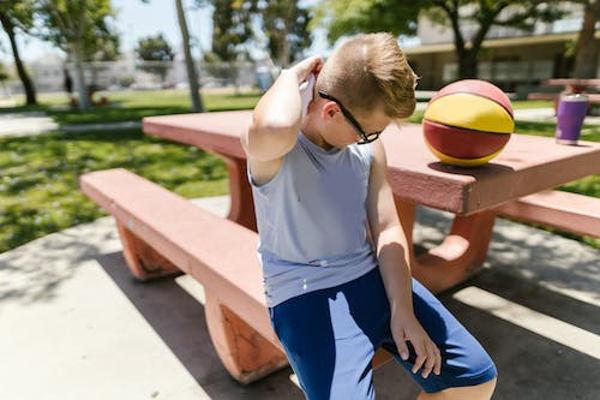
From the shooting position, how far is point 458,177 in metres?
1.70

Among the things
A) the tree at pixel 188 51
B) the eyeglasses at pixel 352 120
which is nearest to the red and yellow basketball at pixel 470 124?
the eyeglasses at pixel 352 120

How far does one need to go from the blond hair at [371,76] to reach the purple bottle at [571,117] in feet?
4.97

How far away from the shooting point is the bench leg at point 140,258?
3506 millimetres

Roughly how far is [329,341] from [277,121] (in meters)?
0.66

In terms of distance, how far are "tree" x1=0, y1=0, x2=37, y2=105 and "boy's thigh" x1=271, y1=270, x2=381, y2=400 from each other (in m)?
16.9

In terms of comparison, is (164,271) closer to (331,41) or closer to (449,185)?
(449,185)

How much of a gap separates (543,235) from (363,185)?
3.17 m

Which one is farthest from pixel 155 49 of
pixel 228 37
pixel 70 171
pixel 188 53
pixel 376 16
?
pixel 70 171

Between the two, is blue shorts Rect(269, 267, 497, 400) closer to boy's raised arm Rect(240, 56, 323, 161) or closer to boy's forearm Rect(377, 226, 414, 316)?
boy's forearm Rect(377, 226, 414, 316)

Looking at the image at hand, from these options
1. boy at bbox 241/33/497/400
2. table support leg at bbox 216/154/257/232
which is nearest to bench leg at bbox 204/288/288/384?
boy at bbox 241/33/497/400

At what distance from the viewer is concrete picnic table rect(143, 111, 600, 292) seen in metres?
1.73

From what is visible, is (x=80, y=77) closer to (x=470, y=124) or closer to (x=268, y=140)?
(x=470, y=124)

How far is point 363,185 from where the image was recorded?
1688mm

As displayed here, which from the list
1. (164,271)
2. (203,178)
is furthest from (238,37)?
(164,271)
